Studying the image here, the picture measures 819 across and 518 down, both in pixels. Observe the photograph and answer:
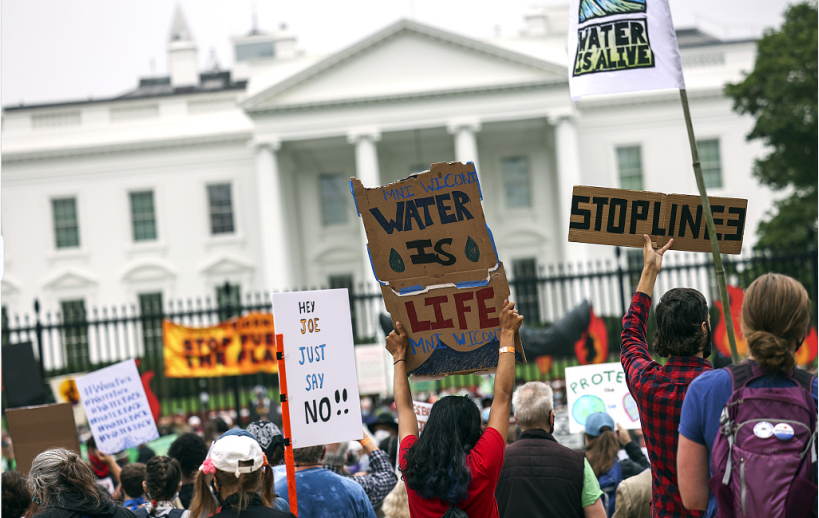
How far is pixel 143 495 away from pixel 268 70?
29679mm

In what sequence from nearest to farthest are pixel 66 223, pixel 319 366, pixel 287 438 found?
pixel 287 438, pixel 319 366, pixel 66 223

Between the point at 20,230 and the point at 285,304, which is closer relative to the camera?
the point at 285,304

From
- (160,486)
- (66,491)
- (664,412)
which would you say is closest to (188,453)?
(160,486)

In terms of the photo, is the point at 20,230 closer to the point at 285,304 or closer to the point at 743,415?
the point at 285,304

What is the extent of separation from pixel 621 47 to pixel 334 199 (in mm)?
30207

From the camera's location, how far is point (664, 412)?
3.04m

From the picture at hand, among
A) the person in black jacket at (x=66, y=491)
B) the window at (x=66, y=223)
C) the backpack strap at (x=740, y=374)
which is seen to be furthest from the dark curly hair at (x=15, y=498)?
the window at (x=66, y=223)

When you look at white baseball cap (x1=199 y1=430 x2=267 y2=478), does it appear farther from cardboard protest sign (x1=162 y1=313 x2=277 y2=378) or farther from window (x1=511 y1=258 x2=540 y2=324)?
window (x1=511 y1=258 x2=540 y2=324)

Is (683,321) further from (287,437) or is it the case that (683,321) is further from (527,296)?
(527,296)

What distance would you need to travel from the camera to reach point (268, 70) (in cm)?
3306

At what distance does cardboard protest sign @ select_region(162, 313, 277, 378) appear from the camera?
35.8 feet

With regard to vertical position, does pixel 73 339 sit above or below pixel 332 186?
below

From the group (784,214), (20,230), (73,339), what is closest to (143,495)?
(784,214)

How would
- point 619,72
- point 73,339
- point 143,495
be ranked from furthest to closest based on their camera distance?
point 73,339
point 143,495
point 619,72
